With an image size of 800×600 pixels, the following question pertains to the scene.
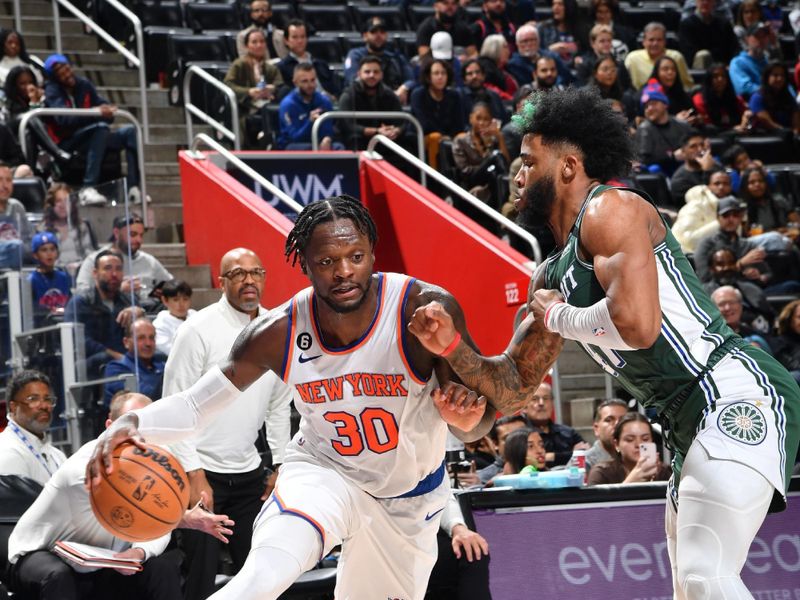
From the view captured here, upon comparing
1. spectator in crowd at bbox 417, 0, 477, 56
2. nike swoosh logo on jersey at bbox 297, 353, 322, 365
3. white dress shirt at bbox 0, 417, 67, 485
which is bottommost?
white dress shirt at bbox 0, 417, 67, 485

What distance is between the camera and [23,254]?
8.98 meters

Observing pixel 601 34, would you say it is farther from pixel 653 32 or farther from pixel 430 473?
pixel 430 473

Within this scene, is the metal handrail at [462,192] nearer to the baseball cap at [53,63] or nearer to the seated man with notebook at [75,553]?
the baseball cap at [53,63]

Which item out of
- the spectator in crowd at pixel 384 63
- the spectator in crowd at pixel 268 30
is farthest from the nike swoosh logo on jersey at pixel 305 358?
the spectator in crowd at pixel 268 30

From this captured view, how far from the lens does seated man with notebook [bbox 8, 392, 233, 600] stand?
6496 millimetres

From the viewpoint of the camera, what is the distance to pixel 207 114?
14.0 meters

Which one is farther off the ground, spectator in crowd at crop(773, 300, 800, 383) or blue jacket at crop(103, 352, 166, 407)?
blue jacket at crop(103, 352, 166, 407)

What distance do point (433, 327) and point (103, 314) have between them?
14.7ft

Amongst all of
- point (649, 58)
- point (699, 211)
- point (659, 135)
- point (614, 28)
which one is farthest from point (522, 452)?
point (614, 28)

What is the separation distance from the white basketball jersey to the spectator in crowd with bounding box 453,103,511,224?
7457mm

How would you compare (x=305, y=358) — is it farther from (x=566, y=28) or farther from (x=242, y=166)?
(x=566, y=28)

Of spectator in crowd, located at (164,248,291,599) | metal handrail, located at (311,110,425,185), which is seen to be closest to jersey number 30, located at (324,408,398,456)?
spectator in crowd, located at (164,248,291,599)

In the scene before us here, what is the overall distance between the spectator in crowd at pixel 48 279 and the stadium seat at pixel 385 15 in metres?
8.64

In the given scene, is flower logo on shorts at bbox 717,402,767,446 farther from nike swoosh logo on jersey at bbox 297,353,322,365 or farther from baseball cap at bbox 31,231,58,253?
baseball cap at bbox 31,231,58,253
